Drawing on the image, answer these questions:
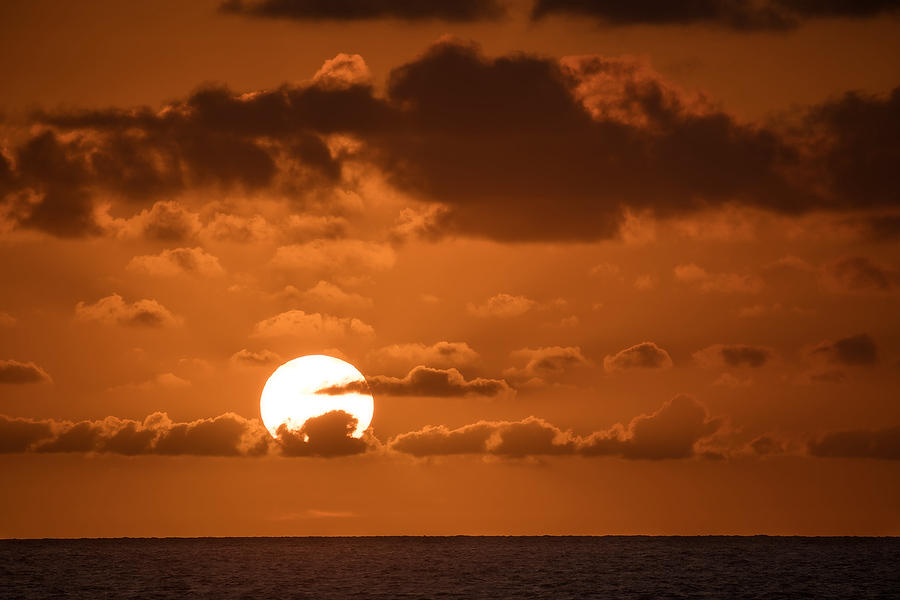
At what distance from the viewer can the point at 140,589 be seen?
18350 centimetres

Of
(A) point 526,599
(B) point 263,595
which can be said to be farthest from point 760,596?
(B) point 263,595

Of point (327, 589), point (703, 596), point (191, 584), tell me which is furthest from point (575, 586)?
point (191, 584)

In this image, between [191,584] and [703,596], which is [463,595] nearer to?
[703,596]

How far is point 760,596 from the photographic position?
17088 cm

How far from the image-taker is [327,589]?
182 meters

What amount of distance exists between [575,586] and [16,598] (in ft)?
257

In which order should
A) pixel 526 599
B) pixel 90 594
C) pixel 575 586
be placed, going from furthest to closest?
pixel 575 586, pixel 90 594, pixel 526 599

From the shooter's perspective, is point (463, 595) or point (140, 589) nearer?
point (463, 595)

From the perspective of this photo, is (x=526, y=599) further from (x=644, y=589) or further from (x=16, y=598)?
(x=16, y=598)

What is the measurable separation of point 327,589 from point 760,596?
60450mm

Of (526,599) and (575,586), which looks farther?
(575,586)

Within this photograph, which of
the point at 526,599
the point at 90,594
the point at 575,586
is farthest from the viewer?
the point at 575,586

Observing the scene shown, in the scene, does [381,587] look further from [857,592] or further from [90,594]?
[857,592]

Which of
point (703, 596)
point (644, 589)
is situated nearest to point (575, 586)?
point (644, 589)
